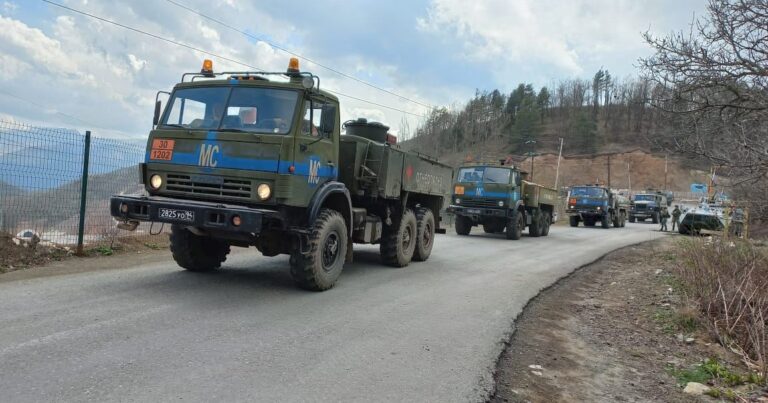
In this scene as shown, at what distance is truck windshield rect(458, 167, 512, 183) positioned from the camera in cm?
1764

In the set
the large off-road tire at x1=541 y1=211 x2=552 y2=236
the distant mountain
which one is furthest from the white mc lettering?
the large off-road tire at x1=541 y1=211 x2=552 y2=236

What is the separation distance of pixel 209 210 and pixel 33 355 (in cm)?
223

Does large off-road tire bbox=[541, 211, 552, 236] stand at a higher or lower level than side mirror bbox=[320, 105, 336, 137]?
lower

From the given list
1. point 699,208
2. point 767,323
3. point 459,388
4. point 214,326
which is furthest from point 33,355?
point 699,208

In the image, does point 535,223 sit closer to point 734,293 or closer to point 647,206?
point 734,293

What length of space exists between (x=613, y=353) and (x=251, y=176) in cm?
432

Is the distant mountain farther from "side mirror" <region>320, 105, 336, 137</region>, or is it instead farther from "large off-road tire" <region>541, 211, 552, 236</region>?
"large off-road tire" <region>541, 211, 552, 236</region>

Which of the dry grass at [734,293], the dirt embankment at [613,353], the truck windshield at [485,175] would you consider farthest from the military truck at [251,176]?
the truck windshield at [485,175]

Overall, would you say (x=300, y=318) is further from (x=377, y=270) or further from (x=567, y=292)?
(x=567, y=292)

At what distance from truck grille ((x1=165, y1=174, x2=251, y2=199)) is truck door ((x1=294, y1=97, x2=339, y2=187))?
646 millimetres

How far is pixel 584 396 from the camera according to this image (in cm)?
415

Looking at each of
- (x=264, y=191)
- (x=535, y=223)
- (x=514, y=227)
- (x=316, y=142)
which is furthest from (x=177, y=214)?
(x=535, y=223)

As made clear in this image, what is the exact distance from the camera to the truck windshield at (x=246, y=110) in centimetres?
635

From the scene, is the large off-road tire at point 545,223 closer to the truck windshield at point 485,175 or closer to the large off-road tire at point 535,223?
the large off-road tire at point 535,223
